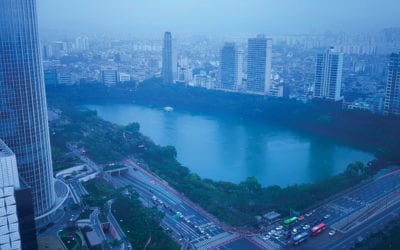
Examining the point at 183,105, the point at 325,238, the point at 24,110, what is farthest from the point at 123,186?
the point at 183,105

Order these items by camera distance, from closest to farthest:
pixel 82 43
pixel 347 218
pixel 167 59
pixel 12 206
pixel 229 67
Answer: pixel 12 206
pixel 347 218
pixel 229 67
pixel 167 59
pixel 82 43

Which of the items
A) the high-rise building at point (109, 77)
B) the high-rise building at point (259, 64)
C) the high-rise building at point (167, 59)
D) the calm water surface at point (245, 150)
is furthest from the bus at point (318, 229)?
the high-rise building at point (167, 59)

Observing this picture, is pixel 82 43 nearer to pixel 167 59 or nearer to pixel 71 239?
pixel 167 59

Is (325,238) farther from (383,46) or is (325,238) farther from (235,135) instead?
(383,46)

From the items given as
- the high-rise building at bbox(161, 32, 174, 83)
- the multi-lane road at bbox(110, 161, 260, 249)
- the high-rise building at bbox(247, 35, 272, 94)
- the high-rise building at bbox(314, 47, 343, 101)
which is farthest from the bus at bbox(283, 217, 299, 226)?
the high-rise building at bbox(161, 32, 174, 83)

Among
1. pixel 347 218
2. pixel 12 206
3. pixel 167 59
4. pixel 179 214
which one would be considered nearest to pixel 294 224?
pixel 347 218
